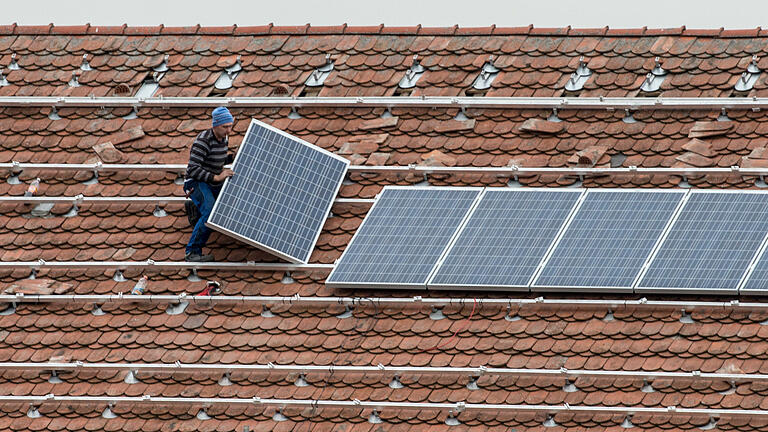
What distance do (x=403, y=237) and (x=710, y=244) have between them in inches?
144

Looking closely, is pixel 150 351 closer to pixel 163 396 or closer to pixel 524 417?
pixel 163 396

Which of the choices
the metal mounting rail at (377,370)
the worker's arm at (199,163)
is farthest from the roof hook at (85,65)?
the metal mounting rail at (377,370)

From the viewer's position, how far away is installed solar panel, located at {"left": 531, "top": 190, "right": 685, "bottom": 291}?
25.8m

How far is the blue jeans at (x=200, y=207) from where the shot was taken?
27.1 metres

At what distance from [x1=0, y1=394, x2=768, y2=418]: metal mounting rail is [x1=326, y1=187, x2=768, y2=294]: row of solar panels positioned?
5.73 feet

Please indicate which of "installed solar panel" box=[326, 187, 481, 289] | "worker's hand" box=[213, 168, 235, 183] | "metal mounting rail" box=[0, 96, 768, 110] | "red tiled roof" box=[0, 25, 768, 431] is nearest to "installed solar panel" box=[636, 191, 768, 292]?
"red tiled roof" box=[0, 25, 768, 431]

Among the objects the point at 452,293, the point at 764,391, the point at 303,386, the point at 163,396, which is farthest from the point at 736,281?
the point at 163,396

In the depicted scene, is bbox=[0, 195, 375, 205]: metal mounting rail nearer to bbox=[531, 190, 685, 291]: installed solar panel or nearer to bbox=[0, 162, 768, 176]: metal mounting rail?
bbox=[0, 162, 768, 176]: metal mounting rail

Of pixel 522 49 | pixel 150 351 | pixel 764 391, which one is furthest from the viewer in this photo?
pixel 522 49

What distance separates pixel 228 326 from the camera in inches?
1034

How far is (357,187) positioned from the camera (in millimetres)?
27625

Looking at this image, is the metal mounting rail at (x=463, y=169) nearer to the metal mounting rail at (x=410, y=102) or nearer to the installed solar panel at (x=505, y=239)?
the installed solar panel at (x=505, y=239)

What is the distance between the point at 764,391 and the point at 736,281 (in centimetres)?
160

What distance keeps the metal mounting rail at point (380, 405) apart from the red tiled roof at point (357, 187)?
0.10m
